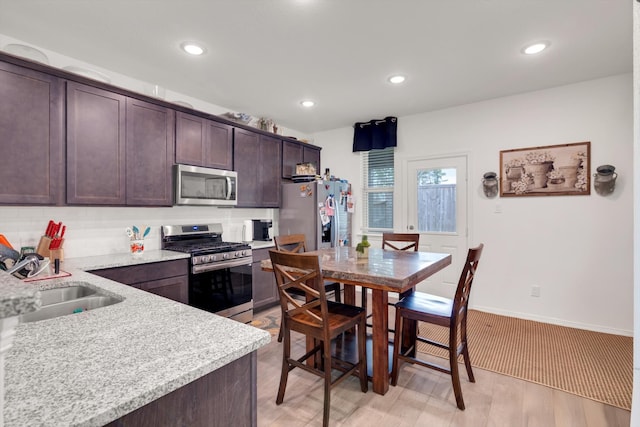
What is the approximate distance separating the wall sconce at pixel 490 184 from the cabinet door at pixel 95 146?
12.5ft

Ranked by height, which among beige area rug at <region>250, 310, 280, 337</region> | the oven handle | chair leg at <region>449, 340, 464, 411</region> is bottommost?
beige area rug at <region>250, 310, 280, 337</region>

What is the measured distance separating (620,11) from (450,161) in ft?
6.74

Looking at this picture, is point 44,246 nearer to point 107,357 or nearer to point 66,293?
point 66,293

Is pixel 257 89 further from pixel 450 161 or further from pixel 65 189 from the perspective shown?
pixel 450 161

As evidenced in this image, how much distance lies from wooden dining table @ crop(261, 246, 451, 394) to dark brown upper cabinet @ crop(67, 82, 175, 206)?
150 centimetres

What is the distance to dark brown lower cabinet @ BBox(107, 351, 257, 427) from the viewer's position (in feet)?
2.31

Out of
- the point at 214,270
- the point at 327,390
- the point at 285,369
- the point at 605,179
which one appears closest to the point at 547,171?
the point at 605,179

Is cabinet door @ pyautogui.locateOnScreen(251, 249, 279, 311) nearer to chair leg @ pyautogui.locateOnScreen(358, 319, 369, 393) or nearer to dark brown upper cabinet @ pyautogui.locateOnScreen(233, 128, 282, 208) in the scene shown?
dark brown upper cabinet @ pyautogui.locateOnScreen(233, 128, 282, 208)

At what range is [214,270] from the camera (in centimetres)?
302

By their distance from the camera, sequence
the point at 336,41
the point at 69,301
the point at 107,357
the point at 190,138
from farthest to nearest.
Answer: the point at 190,138, the point at 336,41, the point at 69,301, the point at 107,357

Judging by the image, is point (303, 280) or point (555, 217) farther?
point (555, 217)

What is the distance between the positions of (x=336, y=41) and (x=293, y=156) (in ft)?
7.16

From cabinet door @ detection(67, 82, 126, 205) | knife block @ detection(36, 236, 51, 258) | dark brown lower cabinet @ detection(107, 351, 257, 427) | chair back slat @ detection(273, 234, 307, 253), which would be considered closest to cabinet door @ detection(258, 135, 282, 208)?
chair back slat @ detection(273, 234, 307, 253)

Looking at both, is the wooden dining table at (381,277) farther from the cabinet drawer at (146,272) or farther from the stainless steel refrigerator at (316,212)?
the stainless steel refrigerator at (316,212)
